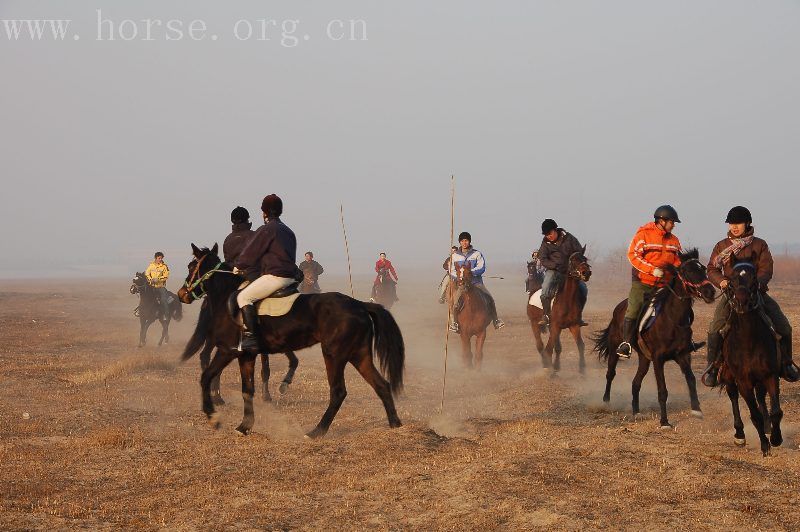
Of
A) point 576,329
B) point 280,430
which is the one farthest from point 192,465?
point 576,329

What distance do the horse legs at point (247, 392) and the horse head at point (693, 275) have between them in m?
5.56

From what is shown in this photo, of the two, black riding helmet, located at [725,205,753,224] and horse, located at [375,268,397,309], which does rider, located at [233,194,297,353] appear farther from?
horse, located at [375,268,397,309]

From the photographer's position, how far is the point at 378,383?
34.5ft

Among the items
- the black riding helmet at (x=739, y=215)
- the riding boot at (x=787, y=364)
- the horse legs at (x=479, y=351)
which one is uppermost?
the black riding helmet at (x=739, y=215)

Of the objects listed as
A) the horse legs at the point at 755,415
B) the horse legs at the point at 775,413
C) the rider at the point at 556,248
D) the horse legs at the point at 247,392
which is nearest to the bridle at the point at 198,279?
the horse legs at the point at 247,392

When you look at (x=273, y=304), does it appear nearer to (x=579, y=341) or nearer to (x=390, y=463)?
(x=390, y=463)

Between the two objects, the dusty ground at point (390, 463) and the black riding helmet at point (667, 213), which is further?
the black riding helmet at point (667, 213)

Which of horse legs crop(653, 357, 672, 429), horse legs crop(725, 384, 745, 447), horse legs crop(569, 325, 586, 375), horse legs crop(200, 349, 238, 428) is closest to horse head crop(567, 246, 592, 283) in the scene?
horse legs crop(569, 325, 586, 375)

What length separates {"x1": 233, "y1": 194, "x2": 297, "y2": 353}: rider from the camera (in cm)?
1069

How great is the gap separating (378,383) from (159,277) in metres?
15.0

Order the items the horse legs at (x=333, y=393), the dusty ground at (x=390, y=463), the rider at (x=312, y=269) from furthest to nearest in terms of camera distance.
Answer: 1. the rider at (x=312, y=269)
2. the horse legs at (x=333, y=393)
3. the dusty ground at (x=390, y=463)

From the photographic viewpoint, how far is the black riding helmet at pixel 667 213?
38.5ft

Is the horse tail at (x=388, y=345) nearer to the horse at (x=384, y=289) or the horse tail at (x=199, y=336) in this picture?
the horse tail at (x=199, y=336)

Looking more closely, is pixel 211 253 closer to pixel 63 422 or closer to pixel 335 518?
pixel 63 422
